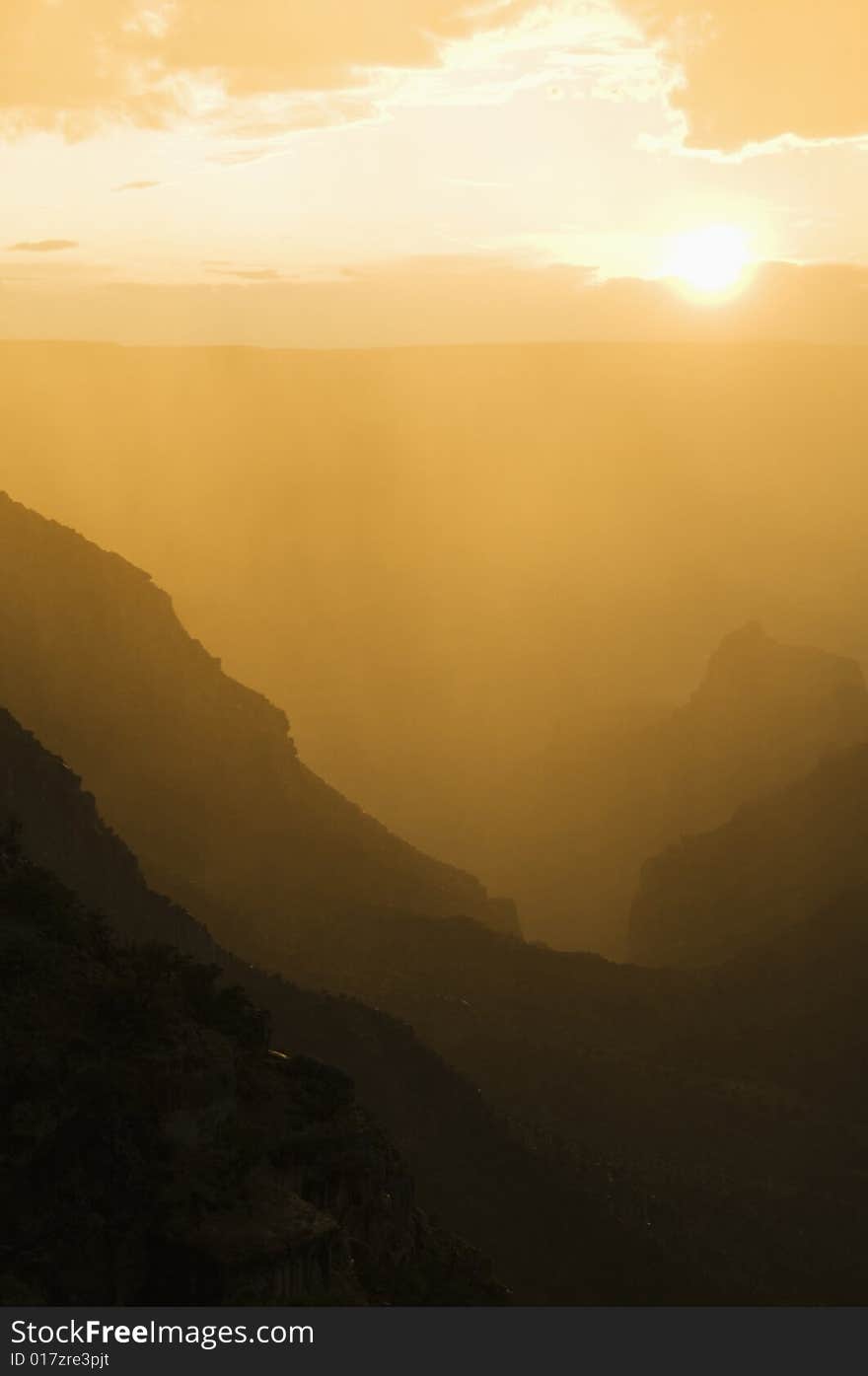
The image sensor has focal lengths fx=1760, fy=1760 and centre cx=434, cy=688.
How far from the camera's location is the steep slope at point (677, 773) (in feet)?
530

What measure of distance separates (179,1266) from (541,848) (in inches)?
5750

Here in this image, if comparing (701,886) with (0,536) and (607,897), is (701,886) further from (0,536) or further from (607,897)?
(0,536)

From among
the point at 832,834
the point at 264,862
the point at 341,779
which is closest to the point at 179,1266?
the point at 264,862

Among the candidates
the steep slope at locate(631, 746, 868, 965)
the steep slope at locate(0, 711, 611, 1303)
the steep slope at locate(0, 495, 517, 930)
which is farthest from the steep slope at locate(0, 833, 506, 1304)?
the steep slope at locate(631, 746, 868, 965)

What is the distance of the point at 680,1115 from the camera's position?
77.9 metres

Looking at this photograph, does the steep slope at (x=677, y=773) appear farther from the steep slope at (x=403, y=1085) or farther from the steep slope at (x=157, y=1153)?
the steep slope at (x=157, y=1153)

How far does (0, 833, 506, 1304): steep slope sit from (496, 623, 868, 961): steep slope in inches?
4688

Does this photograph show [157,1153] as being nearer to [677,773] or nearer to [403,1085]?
[403,1085]

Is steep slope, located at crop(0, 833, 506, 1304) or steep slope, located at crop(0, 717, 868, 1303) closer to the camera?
steep slope, located at crop(0, 833, 506, 1304)

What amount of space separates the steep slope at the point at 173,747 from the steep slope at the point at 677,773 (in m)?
53.4

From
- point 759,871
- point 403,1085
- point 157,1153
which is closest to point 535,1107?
point 403,1085

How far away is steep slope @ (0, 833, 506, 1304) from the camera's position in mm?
26797

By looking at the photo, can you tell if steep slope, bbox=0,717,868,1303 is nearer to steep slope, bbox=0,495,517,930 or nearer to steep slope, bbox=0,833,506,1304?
steep slope, bbox=0,833,506,1304

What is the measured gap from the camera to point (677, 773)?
574 ft
